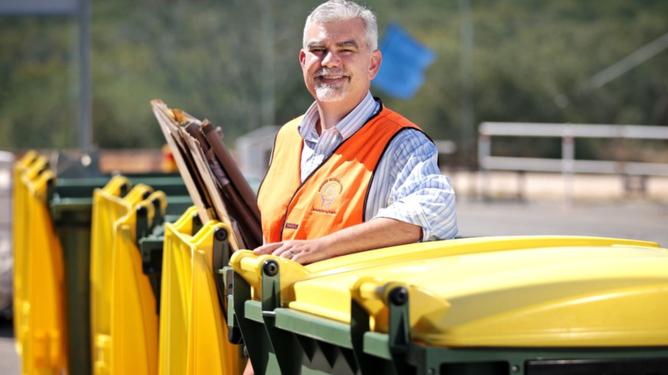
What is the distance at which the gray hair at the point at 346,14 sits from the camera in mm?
4328

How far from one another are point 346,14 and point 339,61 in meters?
0.15

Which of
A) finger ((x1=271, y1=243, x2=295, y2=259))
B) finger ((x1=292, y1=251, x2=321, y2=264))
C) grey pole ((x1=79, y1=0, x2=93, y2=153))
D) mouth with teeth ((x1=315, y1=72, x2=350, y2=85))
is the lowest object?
finger ((x1=292, y1=251, x2=321, y2=264))

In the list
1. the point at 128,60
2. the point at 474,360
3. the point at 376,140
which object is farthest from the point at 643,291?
the point at 128,60

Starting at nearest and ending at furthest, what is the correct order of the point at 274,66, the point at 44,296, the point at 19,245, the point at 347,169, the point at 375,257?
1. the point at 375,257
2. the point at 347,169
3. the point at 44,296
4. the point at 19,245
5. the point at 274,66

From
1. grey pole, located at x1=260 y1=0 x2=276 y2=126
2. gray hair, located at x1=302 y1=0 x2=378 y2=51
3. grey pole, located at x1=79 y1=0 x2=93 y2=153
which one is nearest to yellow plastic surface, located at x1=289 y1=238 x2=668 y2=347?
gray hair, located at x1=302 y1=0 x2=378 y2=51

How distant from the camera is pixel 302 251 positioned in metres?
3.91

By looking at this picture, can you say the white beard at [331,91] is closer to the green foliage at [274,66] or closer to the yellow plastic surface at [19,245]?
the yellow plastic surface at [19,245]

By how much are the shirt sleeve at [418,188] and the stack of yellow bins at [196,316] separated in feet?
1.94

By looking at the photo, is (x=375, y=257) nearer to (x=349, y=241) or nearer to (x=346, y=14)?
(x=349, y=241)

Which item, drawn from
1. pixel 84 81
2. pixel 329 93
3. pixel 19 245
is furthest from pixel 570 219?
pixel 329 93

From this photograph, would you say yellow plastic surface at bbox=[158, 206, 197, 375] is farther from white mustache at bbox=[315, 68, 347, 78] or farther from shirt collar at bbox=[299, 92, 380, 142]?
white mustache at bbox=[315, 68, 347, 78]


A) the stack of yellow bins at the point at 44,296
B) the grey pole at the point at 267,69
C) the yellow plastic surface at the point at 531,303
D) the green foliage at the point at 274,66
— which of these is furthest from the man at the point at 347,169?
the grey pole at the point at 267,69

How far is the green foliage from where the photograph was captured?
49438 millimetres

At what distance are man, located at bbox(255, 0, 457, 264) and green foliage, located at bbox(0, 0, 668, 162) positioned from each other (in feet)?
133
